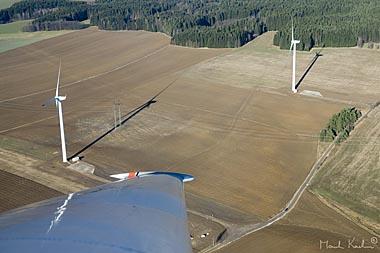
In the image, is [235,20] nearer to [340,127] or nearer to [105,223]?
[340,127]

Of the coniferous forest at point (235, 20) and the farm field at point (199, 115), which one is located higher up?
the coniferous forest at point (235, 20)

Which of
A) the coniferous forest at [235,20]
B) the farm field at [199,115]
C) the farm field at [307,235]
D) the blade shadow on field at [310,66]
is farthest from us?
the coniferous forest at [235,20]

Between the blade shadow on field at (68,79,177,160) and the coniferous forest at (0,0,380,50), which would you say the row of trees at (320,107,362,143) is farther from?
the coniferous forest at (0,0,380,50)

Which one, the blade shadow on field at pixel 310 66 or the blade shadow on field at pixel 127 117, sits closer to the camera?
the blade shadow on field at pixel 127 117

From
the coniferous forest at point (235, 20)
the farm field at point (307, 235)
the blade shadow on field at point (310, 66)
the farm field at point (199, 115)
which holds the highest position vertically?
the coniferous forest at point (235, 20)

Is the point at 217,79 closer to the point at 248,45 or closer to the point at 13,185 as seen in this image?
the point at 248,45

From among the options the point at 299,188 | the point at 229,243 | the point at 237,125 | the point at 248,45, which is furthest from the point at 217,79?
the point at 229,243

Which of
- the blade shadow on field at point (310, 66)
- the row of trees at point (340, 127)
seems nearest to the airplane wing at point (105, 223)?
the row of trees at point (340, 127)

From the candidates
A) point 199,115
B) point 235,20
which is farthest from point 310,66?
point 235,20

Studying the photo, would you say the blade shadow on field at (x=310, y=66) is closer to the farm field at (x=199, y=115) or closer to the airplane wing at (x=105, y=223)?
the farm field at (x=199, y=115)
